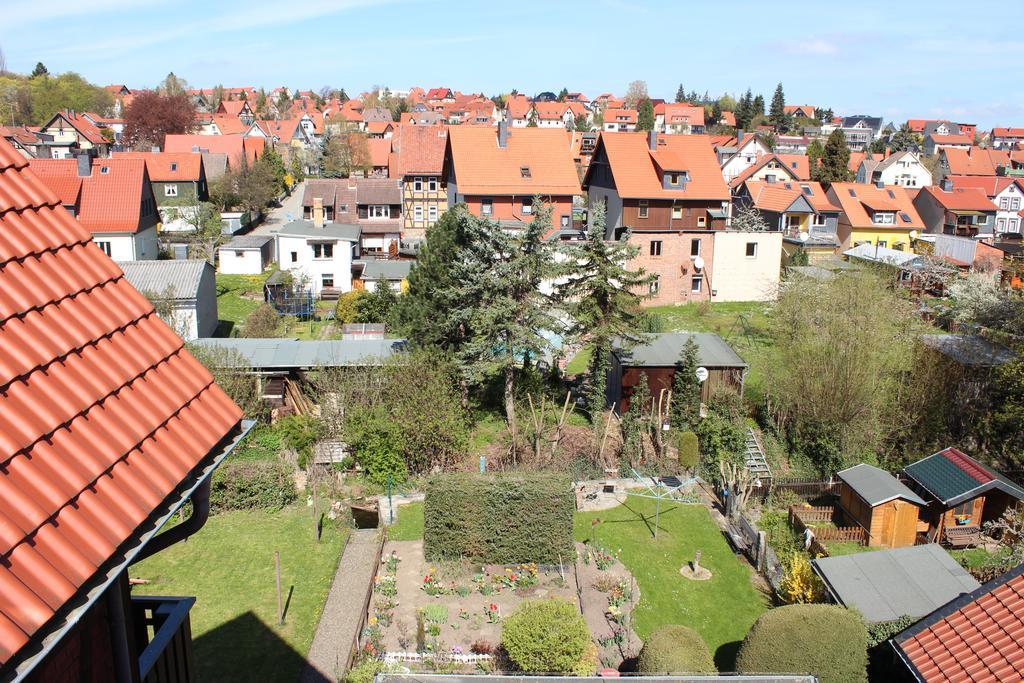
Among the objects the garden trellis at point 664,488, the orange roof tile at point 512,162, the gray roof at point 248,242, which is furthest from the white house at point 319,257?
the garden trellis at point 664,488

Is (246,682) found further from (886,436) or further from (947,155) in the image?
(947,155)

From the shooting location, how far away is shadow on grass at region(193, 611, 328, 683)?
14680mm

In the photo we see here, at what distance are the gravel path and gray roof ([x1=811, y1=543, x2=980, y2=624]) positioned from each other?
990 centimetres

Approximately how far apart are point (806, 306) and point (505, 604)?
16615 millimetres

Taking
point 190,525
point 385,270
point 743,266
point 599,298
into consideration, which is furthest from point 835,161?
point 190,525

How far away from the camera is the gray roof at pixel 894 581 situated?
1548cm

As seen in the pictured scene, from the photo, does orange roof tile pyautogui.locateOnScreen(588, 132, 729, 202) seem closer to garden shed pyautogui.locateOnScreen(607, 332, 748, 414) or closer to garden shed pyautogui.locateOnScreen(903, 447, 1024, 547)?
garden shed pyautogui.locateOnScreen(607, 332, 748, 414)

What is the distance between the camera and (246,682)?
568 inches

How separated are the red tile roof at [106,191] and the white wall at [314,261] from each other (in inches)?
302

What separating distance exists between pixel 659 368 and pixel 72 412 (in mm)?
23283

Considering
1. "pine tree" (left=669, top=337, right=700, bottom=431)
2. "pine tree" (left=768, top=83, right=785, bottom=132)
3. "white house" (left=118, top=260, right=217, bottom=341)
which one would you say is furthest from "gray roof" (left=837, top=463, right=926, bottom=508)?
"pine tree" (left=768, top=83, right=785, bottom=132)

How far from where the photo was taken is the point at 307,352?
26562 millimetres

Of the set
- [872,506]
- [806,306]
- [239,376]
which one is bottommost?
[872,506]

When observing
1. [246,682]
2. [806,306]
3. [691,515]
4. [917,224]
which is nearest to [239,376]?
[246,682]
